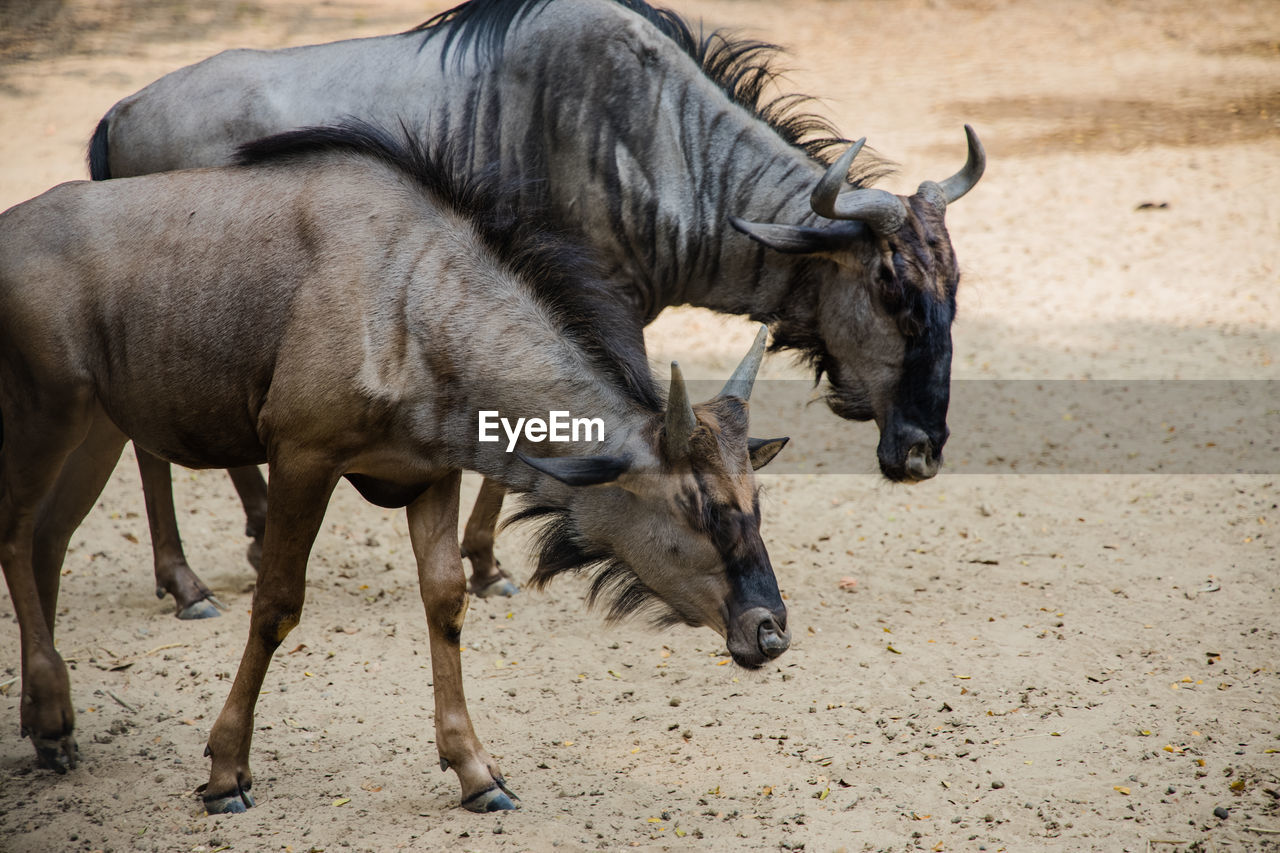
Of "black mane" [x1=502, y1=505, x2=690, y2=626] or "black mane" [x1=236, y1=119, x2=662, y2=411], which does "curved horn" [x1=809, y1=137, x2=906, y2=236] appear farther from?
"black mane" [x1=502, y1=505, x2=690, y2=626]

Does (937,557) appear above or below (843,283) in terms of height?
below

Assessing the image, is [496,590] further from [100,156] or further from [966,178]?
[966,178]

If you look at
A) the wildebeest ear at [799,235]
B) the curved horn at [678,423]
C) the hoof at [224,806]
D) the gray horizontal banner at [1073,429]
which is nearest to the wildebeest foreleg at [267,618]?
the hoof at [224,806]

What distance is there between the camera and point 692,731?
514cm

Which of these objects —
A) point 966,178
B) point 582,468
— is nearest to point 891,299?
point 966,178

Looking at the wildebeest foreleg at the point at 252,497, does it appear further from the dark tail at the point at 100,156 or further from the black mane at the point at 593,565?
the black mane at the point at 593,565

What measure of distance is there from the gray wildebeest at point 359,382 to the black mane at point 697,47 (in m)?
1.75

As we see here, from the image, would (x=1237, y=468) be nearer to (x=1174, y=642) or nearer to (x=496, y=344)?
(x=1174, y=642)

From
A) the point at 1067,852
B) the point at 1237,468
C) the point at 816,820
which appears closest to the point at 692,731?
the point at 816,820

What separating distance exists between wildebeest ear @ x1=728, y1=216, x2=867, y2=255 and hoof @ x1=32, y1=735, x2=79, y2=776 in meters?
3.85

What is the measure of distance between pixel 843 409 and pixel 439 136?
2589 millimetres

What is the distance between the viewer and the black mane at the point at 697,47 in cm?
→ 614

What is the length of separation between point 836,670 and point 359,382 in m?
2.83

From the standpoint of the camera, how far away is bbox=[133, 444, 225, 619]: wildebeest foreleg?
20.5ft
